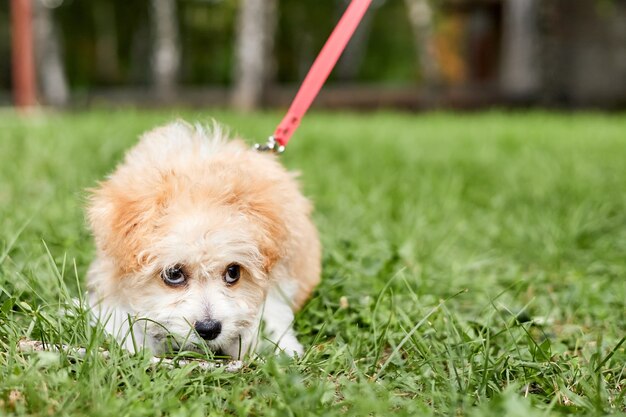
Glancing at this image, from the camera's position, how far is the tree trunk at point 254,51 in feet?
53.9

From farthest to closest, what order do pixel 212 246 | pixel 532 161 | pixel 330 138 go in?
pixel 330 138 < pixel 532 161 < pixel 212 246

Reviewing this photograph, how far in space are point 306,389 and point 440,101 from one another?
17.1m

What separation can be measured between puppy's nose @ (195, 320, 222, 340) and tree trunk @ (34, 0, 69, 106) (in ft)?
57.3

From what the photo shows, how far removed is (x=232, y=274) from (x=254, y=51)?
48.2 feet

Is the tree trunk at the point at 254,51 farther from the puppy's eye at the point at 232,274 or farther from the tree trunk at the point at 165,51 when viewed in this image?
the puppy's eye at the point at 232,274

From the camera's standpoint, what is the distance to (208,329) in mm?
2494

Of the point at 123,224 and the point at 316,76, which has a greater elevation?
the point at 316,76

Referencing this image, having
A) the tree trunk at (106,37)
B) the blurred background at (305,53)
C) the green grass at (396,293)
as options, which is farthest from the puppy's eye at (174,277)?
the tree trunk at (106,37)

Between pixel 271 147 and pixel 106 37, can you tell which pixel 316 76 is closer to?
pixel 271 147

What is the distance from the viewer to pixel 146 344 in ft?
8.46

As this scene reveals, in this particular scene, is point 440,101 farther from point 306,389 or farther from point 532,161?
point 306,389

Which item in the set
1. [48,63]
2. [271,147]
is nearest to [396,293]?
[271,147]

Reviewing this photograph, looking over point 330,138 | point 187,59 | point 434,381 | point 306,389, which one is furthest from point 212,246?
point 187,59

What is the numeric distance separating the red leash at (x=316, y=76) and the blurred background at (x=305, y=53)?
10633 mm
